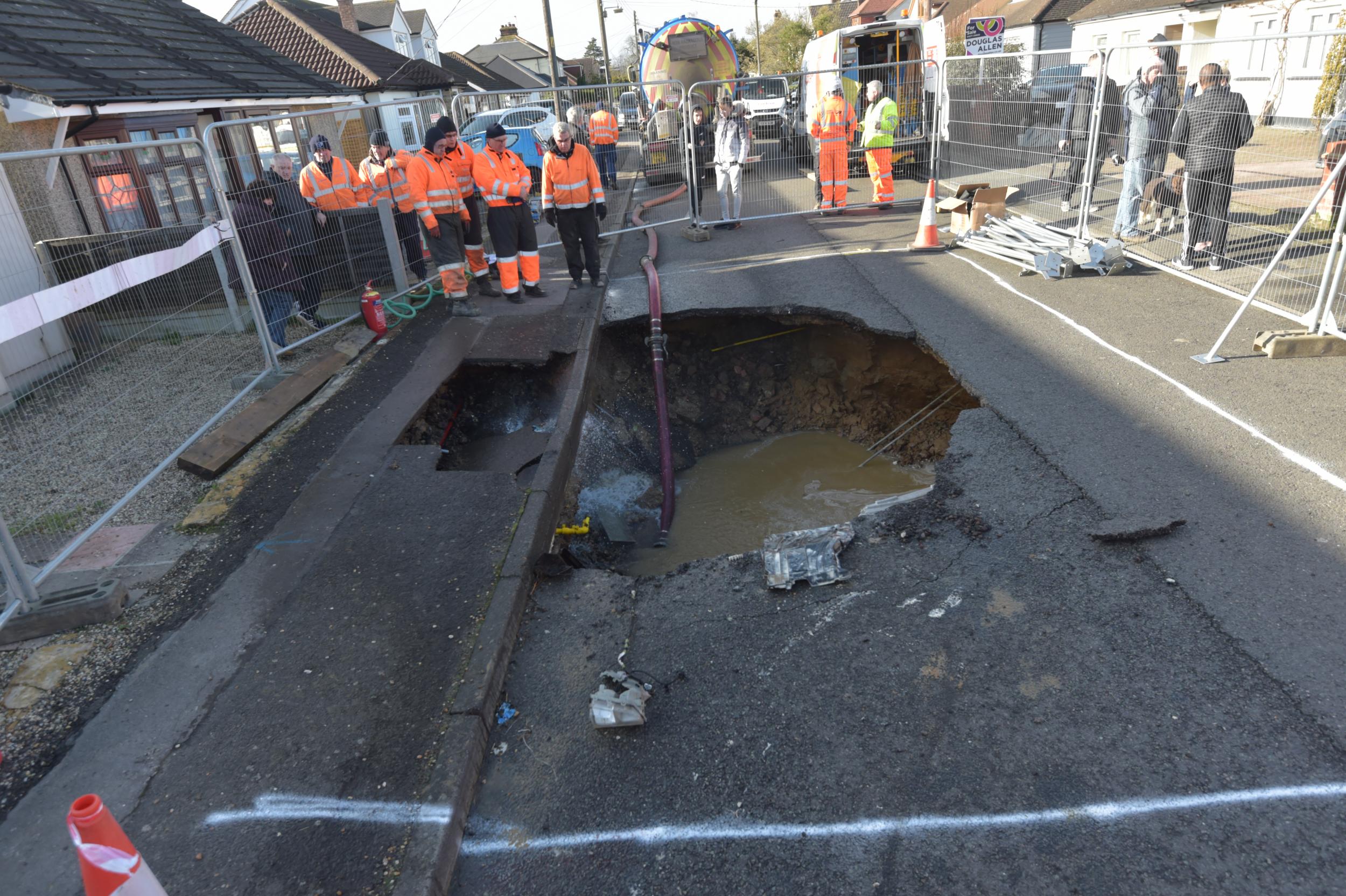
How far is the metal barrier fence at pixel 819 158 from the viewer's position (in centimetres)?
1205

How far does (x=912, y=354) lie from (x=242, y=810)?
267 inches

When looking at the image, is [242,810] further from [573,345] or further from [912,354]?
[912,354]

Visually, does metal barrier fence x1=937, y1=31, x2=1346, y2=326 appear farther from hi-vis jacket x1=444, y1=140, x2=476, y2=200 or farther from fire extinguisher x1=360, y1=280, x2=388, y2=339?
fire extinguisher x1=360, y1=280, x2=388, y2=339

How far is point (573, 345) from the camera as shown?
24.8 feet

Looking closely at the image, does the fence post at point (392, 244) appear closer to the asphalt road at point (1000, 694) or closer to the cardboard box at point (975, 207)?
the asphalt road at point (1000, 694)

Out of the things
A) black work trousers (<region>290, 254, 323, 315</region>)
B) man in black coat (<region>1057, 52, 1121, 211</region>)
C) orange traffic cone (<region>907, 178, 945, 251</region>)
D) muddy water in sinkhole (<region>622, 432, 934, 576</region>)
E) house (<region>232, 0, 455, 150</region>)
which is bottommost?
muddy water in sinkhole (<region>622, 432, 934, 576</region>)

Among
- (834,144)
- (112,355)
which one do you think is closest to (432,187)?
(112,355)

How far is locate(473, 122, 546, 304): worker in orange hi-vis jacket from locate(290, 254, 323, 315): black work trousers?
1.83 meters

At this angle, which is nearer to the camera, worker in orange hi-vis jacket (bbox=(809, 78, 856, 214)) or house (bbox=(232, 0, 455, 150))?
worker in orange hi-vis jacket (bbox=(809, 78, 856, 214))

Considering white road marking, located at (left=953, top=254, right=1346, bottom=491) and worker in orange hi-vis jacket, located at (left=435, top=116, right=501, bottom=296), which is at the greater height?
worker in orange hi-vis jacket, located at (left=435, top=116, right=501, bottom=296)

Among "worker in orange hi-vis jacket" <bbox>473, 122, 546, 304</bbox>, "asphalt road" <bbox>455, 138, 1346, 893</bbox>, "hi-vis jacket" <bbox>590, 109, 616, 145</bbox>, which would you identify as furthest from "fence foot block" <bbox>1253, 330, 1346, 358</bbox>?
"hi-vis jacket" <bbox>590, 109, 616, 145</bbox>

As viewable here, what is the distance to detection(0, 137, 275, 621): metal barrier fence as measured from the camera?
189 inches

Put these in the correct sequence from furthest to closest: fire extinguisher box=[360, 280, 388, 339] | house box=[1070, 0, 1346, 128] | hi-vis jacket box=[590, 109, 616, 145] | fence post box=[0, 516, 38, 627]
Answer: hi-vis jacket box=[590, 109, 616, 145] < fire extinguisher box=[360, 280, 388, 339] < house box=[1070, 0, 1346, 128] < fence post box=[0, 516, 38, 627]

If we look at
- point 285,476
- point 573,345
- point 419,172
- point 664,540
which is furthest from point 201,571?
point 419,172
